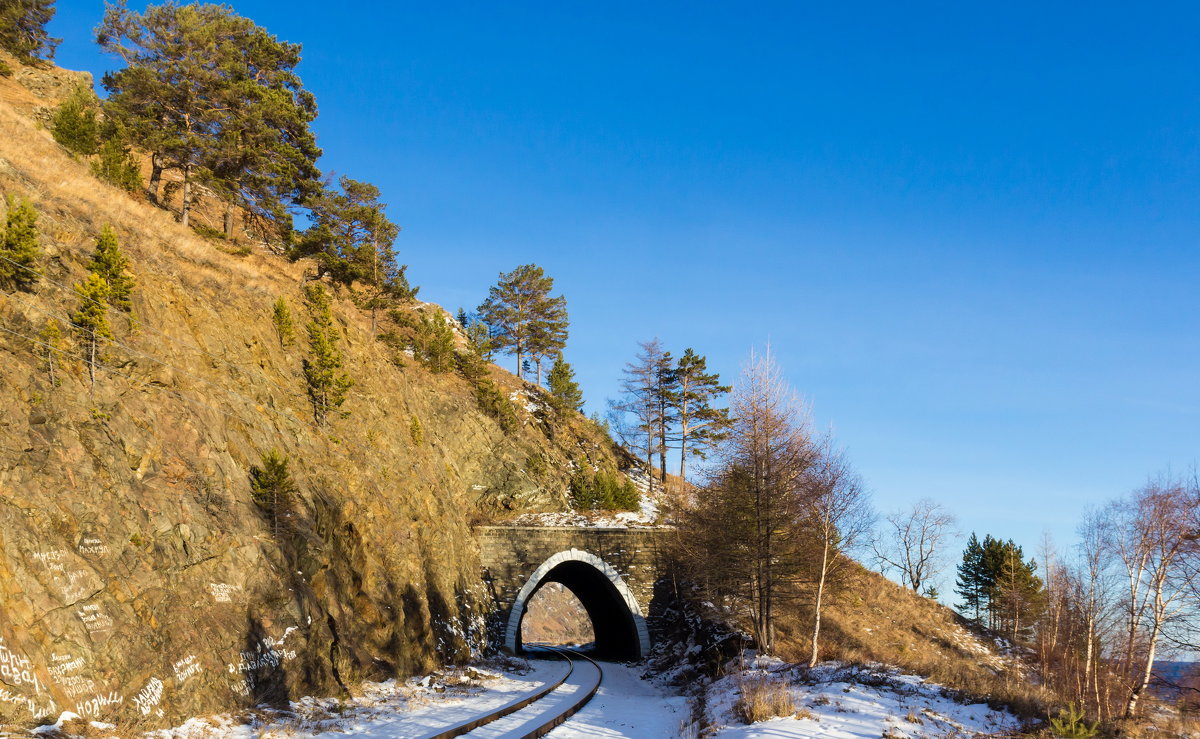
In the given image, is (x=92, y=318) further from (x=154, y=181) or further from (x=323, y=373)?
Answer: (x=154, y=181)

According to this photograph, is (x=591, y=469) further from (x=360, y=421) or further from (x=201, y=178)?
(x=201, y=178)

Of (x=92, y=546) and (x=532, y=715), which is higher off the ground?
(x=92, y=546)

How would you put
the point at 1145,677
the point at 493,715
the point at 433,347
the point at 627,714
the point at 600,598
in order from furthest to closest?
1. the point at 433,347
2. the point at 600,598
3. the point at 627,714
4. the point at 493,715
5. the point at 1145,677

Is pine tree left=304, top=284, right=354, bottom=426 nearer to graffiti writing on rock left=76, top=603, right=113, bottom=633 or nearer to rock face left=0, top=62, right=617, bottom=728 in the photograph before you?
rock face left=0, top=62, right=617, bottom=728

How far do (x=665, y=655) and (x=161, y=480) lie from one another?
77.7ft

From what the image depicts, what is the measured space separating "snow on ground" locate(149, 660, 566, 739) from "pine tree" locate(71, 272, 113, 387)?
24.6 ft

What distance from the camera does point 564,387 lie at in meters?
49.6

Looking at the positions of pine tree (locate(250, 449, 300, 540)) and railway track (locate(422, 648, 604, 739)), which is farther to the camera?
pine tree (locate(250, 449, 300, 540))

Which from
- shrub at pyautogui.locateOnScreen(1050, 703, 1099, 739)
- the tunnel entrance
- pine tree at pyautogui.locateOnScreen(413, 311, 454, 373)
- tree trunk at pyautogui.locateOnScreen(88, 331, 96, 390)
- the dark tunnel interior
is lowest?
the tunnel entrance

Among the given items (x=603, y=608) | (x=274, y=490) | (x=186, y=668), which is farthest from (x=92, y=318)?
(x=603, y=608)

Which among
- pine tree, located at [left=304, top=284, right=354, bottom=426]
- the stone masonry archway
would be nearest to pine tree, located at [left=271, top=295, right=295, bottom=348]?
pine tree, located at [left=304, top=284, right=354, bottom=426]

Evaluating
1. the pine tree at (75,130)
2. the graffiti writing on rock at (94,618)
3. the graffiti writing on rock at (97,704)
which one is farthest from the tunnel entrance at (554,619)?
the graffiti writing on rock at (97,704)

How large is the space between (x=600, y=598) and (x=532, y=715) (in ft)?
84.4

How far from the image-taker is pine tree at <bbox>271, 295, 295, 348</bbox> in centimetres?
2247
